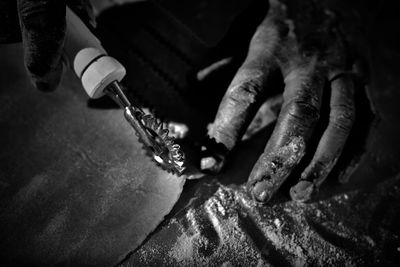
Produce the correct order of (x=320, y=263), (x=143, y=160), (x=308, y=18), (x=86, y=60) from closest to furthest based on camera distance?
(x=86, y=60), (x=320, y=263), (x=143, y=160), (x=308, y=18)

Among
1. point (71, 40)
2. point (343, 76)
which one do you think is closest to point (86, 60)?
point (71, 40)

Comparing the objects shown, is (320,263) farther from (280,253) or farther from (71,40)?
(71,40)

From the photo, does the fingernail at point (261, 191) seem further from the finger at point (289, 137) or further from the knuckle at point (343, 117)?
the knuckle at point (343, 117)

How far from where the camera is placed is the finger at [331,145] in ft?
4.41

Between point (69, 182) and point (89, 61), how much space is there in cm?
60

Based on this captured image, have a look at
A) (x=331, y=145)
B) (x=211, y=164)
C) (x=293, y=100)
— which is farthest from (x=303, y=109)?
(x=211, y=164)

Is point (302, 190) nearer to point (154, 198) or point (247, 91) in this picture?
point (247, 91)

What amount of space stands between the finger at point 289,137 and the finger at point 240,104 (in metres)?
0.15

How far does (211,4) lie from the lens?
Result: 7.38ft

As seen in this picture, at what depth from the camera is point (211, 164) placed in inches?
54.2

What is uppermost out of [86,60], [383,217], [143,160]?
[86,60]

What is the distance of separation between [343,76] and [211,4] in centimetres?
126

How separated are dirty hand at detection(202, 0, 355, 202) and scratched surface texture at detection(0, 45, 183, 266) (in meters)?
0.40

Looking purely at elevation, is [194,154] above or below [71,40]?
below
